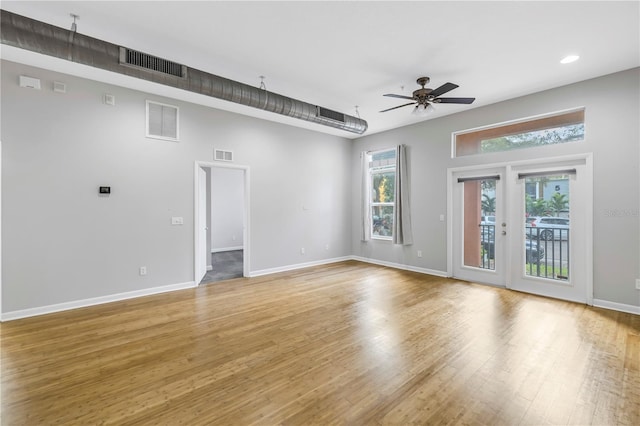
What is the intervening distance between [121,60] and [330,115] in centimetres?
298

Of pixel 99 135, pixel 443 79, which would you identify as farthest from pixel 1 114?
pixel 443 79

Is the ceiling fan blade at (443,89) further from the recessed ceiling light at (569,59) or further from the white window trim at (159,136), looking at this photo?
the white window trim at (159,136)

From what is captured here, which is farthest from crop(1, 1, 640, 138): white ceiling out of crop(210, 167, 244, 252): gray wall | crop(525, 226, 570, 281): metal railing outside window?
crop(210, 167, 244, 252): gray wall

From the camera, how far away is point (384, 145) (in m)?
6.69

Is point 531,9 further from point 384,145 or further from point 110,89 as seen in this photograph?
point 110,89

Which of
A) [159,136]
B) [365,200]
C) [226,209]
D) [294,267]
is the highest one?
[159,136]

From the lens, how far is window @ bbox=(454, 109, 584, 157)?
4.18 m

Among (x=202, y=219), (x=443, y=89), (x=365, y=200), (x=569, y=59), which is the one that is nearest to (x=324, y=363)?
(x=443, y=89)

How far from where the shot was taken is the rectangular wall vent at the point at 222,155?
205 inches

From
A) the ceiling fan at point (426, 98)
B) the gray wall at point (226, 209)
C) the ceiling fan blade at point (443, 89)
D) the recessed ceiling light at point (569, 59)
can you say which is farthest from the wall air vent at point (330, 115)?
the gray wall at point (226, 209)

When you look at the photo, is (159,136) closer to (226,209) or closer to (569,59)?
(226,209)

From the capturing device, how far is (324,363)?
2.48 m

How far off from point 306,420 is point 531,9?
3.96 m

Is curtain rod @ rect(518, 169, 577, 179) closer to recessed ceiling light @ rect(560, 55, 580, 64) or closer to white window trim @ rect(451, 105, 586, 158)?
white window trim @ rect(451, 105, 586, 158)
